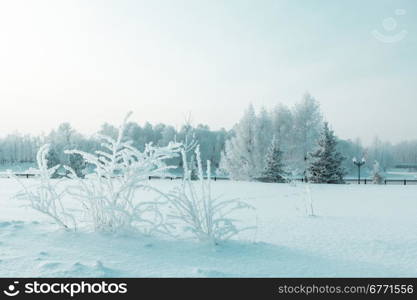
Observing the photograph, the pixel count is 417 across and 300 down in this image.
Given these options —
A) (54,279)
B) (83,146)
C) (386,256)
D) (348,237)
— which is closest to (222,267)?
(54,279)

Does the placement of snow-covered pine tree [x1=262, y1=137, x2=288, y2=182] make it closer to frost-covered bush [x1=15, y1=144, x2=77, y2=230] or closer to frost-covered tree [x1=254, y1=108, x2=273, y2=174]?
frost-covered tree [x1=254, y1=108, x2=273, y2=174]

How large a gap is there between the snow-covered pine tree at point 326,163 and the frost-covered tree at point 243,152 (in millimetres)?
7401

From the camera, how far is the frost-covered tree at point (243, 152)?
32.5m

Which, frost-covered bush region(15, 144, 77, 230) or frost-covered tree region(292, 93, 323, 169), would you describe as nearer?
frost-covered bush region(15, 144, 77, 230)

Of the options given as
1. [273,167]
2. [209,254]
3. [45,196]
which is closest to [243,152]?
[273,167]

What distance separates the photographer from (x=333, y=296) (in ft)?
8.36

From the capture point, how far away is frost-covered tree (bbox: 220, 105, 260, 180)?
1281 inches

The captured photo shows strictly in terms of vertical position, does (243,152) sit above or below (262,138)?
below

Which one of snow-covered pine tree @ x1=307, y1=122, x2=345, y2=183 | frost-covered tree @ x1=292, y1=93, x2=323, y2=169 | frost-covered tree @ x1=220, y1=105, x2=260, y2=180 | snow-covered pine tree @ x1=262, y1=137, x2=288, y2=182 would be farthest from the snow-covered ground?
frost-covered tree @ x1=292, y1=93, x2=323, y2=169

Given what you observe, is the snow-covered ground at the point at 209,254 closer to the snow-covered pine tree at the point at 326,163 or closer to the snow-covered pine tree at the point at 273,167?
the snow-covered pine tree at the point at 326,163

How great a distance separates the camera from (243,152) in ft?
109

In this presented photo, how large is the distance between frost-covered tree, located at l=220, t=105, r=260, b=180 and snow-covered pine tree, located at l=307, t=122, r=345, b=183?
740 cm

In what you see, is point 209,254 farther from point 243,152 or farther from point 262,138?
point 262,138

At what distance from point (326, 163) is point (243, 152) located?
9940 mm
